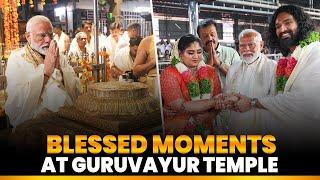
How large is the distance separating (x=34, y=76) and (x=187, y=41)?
1.40 meters

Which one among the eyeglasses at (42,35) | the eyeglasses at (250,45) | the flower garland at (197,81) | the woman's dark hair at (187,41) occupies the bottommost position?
the flower garland at (197,81)

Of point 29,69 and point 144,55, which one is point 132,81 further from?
point 29,69

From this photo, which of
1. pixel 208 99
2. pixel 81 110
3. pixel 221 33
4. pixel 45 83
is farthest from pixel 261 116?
pixel 45 83

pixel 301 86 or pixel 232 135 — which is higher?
pixel 301 86

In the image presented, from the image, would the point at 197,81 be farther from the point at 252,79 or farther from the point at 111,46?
the point at 111,46

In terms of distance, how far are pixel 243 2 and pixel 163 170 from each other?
1.60 m

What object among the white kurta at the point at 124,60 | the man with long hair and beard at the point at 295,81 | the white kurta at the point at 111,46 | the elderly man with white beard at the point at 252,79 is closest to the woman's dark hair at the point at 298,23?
the man with long hair and beard at the point at 295,81

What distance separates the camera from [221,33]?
11.6 ft

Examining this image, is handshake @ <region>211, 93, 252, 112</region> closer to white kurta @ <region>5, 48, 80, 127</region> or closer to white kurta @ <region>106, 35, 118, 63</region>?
white kurta @ <region>106, 35, 118, 63</region>

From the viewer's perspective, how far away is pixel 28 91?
12.3 feet

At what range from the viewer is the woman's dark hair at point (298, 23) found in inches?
135

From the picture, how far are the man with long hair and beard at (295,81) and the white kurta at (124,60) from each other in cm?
102

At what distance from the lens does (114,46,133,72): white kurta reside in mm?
3723

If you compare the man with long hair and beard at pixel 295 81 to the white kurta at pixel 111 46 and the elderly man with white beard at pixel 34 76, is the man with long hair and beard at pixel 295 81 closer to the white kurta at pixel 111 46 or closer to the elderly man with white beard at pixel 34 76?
the white kurta at pixel 111 46
